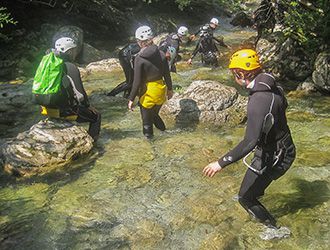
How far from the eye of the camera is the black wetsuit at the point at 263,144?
14.2 feet

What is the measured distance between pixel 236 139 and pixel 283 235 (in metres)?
3.77

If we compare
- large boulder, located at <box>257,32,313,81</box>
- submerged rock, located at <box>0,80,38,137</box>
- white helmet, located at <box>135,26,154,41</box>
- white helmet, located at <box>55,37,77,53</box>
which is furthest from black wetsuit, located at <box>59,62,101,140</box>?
large boulder, located at <box>257,32,313,81</box>

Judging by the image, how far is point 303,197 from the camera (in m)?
6.28

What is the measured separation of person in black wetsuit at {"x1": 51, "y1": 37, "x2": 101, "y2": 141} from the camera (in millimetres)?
6684

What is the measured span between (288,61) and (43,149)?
9.11 metres

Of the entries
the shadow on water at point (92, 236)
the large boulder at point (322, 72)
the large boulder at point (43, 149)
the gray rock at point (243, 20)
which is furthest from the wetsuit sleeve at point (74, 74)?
the gray rock at point (243, 20)

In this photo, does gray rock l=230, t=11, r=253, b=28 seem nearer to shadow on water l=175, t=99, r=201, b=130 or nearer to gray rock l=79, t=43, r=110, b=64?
gray rock l=79, t=43, r=110, b=64

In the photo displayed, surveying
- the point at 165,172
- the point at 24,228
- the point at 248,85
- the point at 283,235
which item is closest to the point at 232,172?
the point at 165,172

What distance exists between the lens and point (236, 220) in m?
5.73

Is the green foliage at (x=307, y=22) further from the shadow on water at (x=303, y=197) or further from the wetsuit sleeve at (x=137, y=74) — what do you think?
the shadow on water at (x=303, y=197)

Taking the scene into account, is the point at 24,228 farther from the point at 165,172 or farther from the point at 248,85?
the point at 248,85

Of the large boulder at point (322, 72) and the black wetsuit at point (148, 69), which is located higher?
the black wetsuit at point (148, 69)

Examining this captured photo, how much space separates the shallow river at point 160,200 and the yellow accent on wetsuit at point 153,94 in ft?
3.57

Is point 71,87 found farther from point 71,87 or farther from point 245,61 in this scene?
point 245,61
